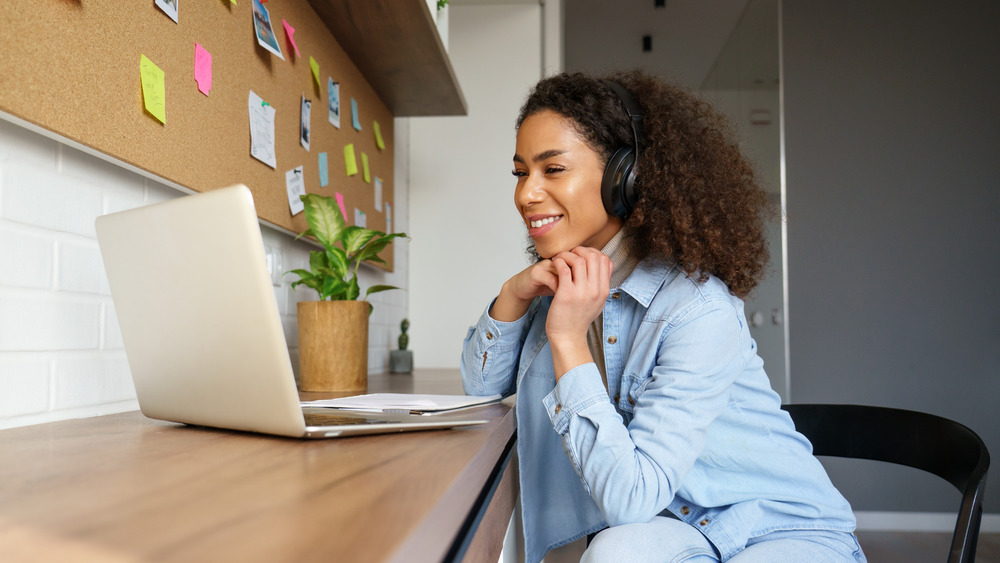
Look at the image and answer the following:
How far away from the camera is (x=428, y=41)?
171cm

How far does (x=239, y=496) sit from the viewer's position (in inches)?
16.5

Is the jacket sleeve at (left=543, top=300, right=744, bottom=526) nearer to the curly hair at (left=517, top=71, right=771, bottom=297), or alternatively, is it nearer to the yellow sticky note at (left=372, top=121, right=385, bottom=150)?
the curly hair at (left=517, top=71, right=771, bottom=297)

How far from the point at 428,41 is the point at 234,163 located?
0.71m

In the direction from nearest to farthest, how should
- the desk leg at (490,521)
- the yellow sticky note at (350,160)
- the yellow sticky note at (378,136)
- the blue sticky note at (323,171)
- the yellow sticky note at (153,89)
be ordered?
1. the desk leg at (490,521)
2. the yellow sticky note at (153,89)
3. the blue sticky note at (323,171)
4. the yellow sticky note at (350,160)
5. the yellow sticky note at (378,136)

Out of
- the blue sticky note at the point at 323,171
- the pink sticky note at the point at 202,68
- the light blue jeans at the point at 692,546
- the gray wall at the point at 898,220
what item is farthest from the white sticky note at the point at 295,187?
the gray wall at the point at 898,220

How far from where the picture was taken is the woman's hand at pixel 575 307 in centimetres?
89

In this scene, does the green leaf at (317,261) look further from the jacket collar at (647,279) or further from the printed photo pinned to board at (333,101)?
the jacket collar at (647,279)

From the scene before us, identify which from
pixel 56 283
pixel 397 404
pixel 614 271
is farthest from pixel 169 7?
pixel 614 271

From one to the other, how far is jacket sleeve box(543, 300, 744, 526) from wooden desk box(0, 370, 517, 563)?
122mm

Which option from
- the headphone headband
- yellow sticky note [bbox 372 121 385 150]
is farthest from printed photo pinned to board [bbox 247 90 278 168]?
yellow sticky note [bbox 372 121 385 150]

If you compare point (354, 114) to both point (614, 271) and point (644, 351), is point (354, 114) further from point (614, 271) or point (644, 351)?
point (644, 351)

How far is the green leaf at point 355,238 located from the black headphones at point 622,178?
519mm

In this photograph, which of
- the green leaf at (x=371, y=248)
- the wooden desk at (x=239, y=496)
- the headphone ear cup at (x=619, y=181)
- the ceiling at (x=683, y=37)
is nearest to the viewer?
the wooden desk at (x=239, y=496)

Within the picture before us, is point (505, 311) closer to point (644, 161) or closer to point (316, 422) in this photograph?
point (644, 161)
